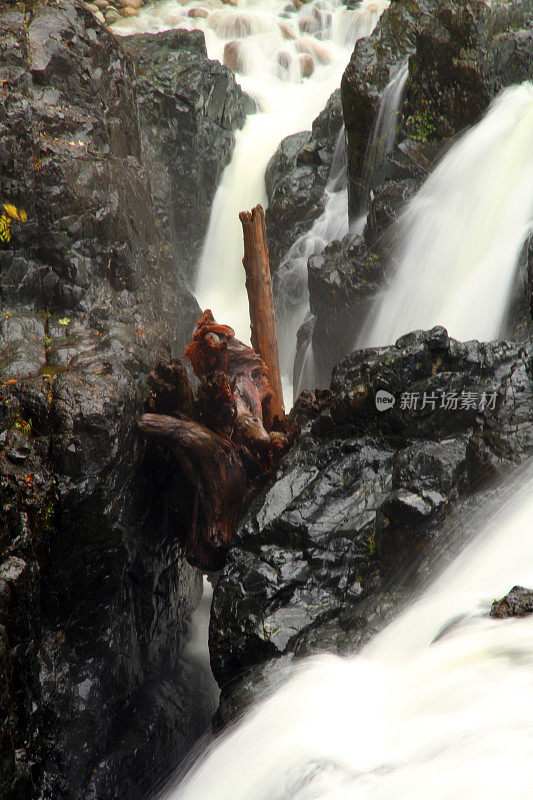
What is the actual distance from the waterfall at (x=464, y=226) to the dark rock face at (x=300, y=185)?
2903 mm

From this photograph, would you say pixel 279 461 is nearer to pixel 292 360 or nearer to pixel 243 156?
pixel 292 360

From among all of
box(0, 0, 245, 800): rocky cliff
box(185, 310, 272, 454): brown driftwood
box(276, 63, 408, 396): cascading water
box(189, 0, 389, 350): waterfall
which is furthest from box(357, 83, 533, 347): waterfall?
box(189, 0, 389, 350): waterfall

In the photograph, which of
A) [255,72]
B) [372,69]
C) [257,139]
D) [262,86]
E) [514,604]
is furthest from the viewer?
[255,72]

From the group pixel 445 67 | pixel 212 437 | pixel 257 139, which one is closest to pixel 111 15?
pixel 257 139

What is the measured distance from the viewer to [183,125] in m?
9.96

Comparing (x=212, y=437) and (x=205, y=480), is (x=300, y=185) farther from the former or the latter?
(x=205, y=480)

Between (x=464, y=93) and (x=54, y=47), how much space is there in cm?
422

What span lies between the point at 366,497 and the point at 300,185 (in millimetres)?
7001

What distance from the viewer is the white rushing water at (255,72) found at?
1023 centimetres

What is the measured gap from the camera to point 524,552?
3133mm

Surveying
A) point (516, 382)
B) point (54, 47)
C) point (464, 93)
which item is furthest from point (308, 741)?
point (464, 93)

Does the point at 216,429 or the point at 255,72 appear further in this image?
the point at 255,72

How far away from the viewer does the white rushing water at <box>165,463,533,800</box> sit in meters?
2.03

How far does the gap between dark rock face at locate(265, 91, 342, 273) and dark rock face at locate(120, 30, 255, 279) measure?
3.91 ft
